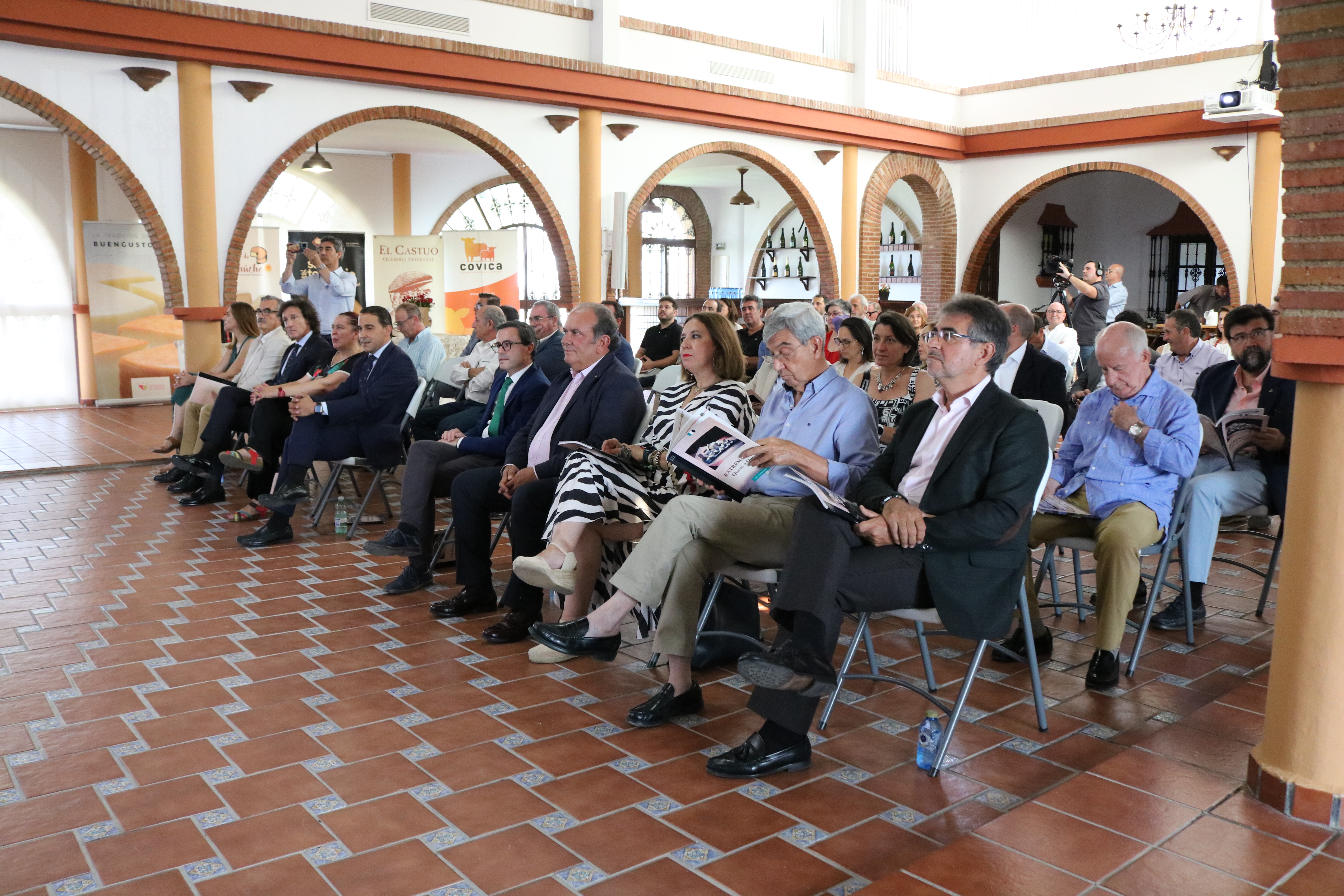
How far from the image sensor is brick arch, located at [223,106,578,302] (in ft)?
28.6

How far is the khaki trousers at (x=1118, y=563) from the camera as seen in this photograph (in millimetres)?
3506

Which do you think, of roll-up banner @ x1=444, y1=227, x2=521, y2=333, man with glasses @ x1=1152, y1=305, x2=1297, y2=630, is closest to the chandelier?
roll-up banner @ x1=444, y1=227, x2=521, y2=333

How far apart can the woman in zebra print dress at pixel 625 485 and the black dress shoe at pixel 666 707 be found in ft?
1.77

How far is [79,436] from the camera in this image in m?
9.77

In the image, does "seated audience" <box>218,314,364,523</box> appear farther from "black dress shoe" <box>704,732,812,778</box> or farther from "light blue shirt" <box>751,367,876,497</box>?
"black dress shoe" <box>704,732,812,778</box>

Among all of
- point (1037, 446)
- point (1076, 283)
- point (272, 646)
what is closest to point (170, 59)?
point (272, 646)

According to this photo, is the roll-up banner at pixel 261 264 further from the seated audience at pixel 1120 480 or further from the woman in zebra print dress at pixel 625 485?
the seated audience at pixel 1120 480

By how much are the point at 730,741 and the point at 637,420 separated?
1541 millimetres

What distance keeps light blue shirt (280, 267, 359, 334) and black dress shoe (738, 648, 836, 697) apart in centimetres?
742

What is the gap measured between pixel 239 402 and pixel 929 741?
205 inches

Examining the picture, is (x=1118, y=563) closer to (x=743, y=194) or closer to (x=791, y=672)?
(x=791, y=672)

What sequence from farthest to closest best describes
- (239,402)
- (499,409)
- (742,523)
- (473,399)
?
(239,402) < (473,399) < (499,409) < (742,523)

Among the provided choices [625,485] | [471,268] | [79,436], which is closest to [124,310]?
[79,436]

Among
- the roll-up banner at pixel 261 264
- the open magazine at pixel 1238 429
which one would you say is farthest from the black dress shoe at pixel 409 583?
the roll-up banner at pixel 261 264
